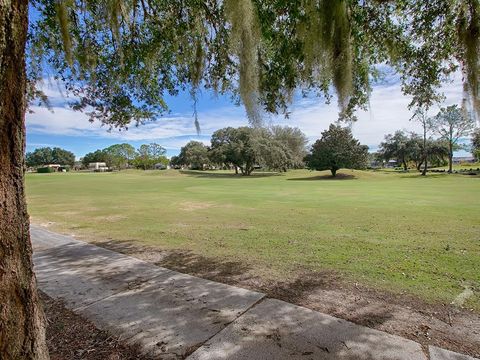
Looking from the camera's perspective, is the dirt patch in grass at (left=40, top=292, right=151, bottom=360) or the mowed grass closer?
the dirt patch in grass at (left=40, top=292, right=151, bottom=360)

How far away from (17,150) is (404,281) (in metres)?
4.41

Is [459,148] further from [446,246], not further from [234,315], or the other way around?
[234,315]

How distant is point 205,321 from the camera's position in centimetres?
273

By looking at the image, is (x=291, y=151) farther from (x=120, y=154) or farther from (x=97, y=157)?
(x=97, y=157)

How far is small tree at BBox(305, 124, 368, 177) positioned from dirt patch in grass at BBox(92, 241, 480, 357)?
128 feet

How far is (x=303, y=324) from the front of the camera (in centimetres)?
267

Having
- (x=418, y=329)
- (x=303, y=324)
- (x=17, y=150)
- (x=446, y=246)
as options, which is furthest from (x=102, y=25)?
(x=446, y=246)

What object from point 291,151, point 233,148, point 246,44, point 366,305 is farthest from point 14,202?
point 291,151

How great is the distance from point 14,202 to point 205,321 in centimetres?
196

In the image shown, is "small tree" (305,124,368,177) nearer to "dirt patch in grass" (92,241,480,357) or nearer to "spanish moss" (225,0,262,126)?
"dirt patch in grass" (92,241,480,357)

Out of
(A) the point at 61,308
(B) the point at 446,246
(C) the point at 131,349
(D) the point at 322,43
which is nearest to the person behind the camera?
(C) the point at 131,349

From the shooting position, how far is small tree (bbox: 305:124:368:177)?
134 feet

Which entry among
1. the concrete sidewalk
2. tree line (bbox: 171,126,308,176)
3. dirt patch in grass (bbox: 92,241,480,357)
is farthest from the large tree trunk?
tree line (bbox: 171,126,308,176)

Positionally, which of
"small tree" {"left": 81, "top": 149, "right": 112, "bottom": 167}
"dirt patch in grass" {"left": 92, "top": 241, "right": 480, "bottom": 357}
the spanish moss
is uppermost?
"small tree" {"left": 81, "top": 149, "right": 112, "bottom": 167}
